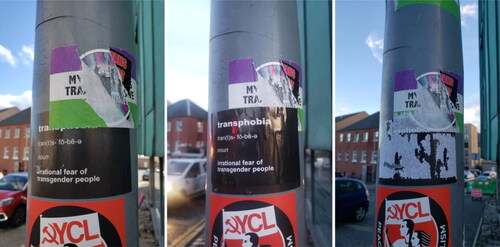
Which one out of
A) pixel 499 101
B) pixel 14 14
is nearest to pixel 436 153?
pixel 499 101

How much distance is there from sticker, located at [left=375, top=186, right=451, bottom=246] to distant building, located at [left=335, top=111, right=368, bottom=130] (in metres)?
0.64

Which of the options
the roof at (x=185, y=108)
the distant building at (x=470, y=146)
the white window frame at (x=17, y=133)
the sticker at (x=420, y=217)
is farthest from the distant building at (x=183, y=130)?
the distant building at (x=470, y=146)

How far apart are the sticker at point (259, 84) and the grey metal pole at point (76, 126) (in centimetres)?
65

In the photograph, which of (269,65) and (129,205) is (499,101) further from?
(129,205)

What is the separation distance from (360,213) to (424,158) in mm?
837

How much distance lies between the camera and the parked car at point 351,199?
2639mm

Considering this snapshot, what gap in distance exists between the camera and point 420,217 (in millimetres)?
2150

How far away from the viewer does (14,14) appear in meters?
2.14

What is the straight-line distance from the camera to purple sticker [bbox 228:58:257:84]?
73.4 inches

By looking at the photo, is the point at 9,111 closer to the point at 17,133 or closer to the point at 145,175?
the point at 17,133

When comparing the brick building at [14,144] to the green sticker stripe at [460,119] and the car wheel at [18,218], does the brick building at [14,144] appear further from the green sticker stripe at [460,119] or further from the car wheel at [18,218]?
the green sticker stripe at [460,119]

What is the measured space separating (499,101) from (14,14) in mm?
3624

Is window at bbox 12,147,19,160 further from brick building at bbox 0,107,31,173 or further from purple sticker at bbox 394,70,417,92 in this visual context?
purple sticker at bbox 394,70,417,92

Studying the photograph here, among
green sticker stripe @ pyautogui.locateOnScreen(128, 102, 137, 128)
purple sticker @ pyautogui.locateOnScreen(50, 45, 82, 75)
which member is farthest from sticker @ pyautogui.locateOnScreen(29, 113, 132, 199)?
purple sticker @ pyautogui.locateOnScreen(50, 45, 82, 75)
